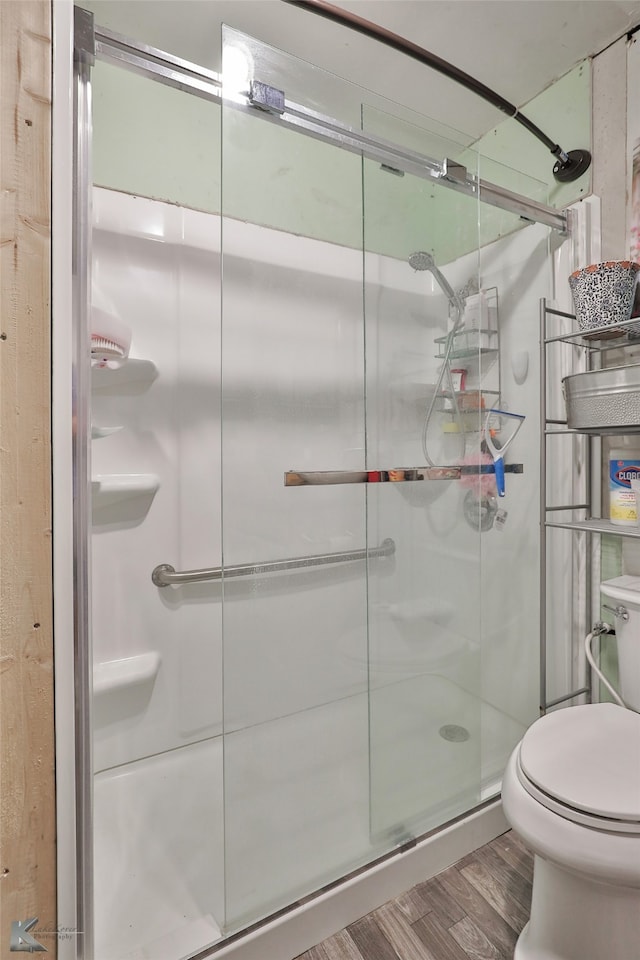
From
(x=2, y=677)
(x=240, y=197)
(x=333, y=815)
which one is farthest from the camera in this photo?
(x=333, y=815)

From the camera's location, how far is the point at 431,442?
1299 millimetres

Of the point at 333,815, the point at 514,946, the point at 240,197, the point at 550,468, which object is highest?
the point at 240,197

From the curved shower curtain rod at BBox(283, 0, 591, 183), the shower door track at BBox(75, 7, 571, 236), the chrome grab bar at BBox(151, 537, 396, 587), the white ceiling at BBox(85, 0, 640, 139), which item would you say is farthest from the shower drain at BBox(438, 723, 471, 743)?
the white ceiling at BBox(85, 0, 640, 139)

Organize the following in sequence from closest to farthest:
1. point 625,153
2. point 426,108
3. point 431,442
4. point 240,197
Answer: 1. point 240,197
2. point 431,442
3. point 625,153
4. point 426,108

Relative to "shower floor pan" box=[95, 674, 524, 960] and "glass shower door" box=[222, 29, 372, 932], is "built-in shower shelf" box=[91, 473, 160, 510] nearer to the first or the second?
"glass shower door" box=[222, 29, 372, 932]

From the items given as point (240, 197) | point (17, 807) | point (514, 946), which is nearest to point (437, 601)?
point (514, 946)

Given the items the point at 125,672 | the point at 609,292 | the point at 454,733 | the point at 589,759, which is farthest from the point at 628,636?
the point at 125,672

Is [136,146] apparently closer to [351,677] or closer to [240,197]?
[240,197]

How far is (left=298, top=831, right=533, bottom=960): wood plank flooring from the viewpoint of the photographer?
107 cm

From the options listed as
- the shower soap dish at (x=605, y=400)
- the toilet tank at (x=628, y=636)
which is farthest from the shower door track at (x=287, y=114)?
the toilet tank at (x=628, y=636)

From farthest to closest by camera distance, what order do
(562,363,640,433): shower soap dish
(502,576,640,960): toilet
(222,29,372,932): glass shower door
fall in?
(562,363,640,433): shower soap dish < (222,29,372,932): glass shower door < (502,576,640,960): toilet

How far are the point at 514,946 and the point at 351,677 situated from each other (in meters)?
0.68

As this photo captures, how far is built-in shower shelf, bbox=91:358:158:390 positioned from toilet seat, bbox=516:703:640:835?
141cm

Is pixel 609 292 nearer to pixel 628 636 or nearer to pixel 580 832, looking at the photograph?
pixel 628 636
